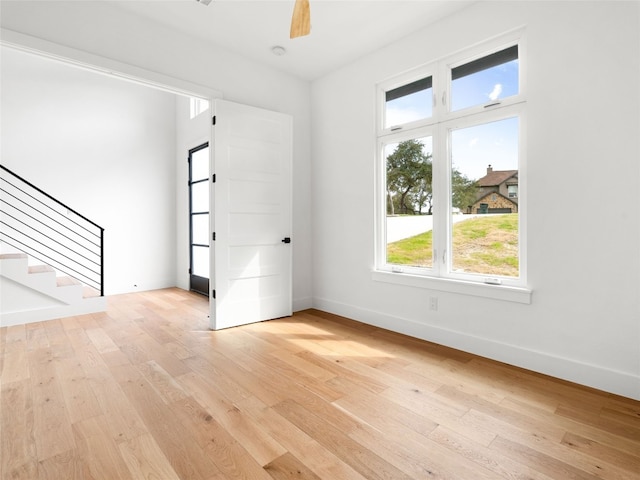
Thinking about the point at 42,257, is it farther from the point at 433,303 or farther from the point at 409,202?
the point at 433,303

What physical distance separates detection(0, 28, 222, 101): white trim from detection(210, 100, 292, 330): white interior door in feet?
1.05

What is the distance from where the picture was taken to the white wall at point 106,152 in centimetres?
A: 471

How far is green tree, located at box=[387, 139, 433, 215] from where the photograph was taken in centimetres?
333

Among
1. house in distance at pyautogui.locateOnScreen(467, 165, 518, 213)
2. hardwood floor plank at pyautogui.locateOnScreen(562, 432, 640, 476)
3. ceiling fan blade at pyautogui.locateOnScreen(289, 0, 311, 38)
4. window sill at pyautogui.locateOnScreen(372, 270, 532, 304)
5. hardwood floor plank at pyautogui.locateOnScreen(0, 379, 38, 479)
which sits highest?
ceiling fan blade at pyautogui.locateOnScreen(289, 0, 311, 38)

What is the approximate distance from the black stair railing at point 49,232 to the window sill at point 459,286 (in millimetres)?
3742

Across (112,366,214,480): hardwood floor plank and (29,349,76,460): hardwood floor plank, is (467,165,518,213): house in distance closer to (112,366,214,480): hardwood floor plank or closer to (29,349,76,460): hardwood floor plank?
(112,366,214,480): hardwood floor plank

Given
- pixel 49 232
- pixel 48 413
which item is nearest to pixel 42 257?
pixel 49 232

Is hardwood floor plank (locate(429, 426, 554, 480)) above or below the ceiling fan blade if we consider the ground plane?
below

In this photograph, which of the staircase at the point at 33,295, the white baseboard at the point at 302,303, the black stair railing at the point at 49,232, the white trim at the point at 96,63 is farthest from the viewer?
the black stair railing at the point at 49,232

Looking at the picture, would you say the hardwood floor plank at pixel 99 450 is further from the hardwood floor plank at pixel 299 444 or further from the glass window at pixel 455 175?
the glass window at pixel 455 175

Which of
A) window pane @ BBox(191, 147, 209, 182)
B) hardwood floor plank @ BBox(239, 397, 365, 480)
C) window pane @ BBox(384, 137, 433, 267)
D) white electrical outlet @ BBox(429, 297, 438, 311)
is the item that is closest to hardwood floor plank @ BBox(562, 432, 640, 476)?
hardwood floor plank @ BBox(239, 397, 365, 480)

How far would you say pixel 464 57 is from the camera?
117 inches

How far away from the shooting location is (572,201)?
7.79ft

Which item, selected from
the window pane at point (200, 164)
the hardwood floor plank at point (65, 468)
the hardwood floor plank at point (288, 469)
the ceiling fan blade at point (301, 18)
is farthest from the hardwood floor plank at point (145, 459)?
the window pane at point (200, 164)
